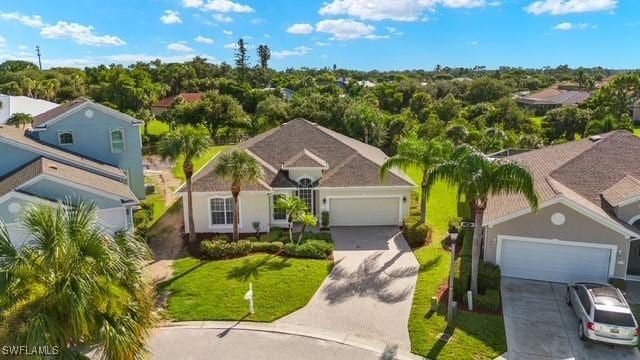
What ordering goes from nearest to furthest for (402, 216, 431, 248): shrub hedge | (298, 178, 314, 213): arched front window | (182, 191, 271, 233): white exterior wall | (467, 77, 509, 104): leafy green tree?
(402, 216, 431, 248): shrub hedge, (182, 191, 271, 233): white exterior wall, (298, 178, 314, 213): arched front window, (467, 77, 509, 104): leafy green tree

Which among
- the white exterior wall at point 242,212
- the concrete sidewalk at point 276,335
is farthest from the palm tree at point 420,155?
the concrete sidewalk at point 276,335

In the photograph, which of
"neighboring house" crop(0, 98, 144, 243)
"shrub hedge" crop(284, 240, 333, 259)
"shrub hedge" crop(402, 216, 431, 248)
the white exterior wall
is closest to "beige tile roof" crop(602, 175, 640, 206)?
"shrub hedge" crop(402, 216, 431, 248)

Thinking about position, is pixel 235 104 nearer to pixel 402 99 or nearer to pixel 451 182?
pixel 402 99

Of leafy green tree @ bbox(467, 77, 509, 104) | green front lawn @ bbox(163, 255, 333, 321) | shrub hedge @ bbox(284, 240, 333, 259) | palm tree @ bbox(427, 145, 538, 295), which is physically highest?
leafy green tree @ bbox(467, 77, 509, 104)

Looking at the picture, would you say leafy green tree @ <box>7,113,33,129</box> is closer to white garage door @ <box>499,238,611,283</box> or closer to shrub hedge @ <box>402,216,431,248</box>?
shrub hedge @ <box>402,216,431,248</box>

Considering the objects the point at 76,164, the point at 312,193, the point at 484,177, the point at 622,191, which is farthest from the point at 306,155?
the point at 622,191

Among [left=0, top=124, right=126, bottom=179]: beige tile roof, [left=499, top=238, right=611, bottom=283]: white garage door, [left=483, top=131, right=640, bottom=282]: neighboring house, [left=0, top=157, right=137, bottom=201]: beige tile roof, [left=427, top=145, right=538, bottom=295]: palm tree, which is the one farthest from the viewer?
[left=0, top=124, right=126, bottom=179]: beige tile roof

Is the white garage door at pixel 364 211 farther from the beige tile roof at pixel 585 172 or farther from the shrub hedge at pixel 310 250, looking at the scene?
the beige tile roof at pixel 585 172
